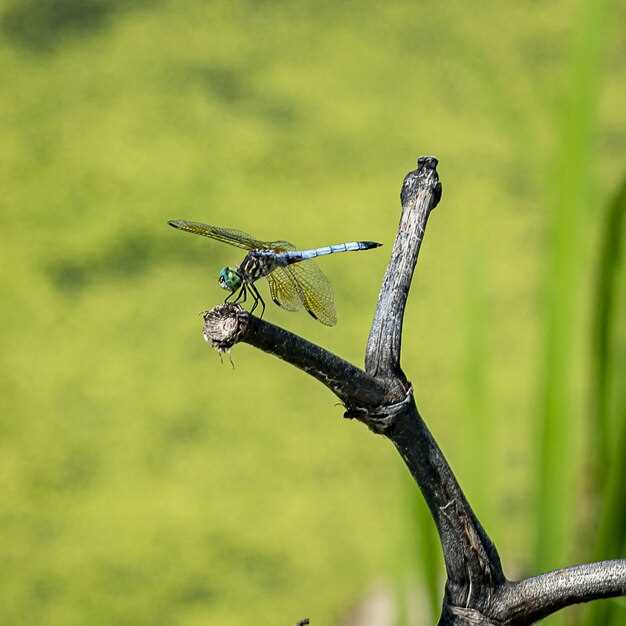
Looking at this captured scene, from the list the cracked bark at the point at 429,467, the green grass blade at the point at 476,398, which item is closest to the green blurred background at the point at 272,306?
the green grass blade at the point at 476,398

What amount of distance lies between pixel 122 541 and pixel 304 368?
140 centimetres

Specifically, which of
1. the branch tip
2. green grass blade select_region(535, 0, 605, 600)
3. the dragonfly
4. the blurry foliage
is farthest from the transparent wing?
the blurry foliage

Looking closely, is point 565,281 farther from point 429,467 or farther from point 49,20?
point 49,20

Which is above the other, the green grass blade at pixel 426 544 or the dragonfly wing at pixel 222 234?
the dragonfly wing at pixel 222 234

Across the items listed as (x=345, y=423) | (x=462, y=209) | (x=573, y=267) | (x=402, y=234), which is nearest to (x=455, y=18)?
(x=462, y=209)

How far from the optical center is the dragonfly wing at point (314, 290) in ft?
2.47

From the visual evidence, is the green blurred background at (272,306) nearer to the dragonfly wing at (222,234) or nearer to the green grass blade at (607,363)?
the green grass blade at (607,363)

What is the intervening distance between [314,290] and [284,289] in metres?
0.03

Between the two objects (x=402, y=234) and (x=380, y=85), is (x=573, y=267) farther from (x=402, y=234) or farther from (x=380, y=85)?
(x=380, y=85)

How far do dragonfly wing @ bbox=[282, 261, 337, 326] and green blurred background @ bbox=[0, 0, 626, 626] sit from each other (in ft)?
0.81

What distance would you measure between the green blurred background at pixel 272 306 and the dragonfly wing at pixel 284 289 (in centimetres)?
26

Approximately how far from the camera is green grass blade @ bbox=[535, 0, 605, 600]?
88cm

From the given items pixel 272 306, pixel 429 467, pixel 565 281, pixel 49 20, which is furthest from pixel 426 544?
pixel 49 20

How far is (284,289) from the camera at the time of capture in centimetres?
79
